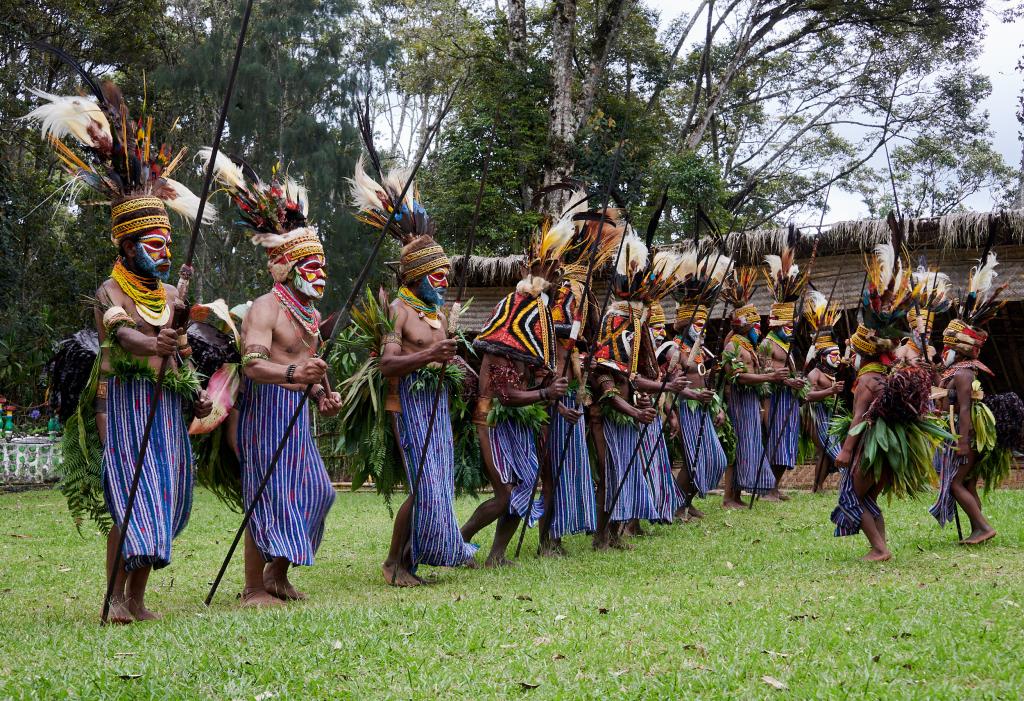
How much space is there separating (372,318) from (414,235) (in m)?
0.62

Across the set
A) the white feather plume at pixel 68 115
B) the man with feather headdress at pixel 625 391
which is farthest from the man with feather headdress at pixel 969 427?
the white feather plume at pixel 68 115

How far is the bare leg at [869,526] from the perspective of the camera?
275 inches

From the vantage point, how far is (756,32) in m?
23.4

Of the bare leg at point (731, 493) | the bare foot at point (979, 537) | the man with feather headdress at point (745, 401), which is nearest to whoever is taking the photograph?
the bare foot at point (979, 537)

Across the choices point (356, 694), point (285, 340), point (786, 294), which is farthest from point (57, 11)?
point (356, 694)

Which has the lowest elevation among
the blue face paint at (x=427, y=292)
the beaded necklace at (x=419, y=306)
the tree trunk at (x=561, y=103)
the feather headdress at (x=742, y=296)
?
the beaded necklace at (x=419, y=306)

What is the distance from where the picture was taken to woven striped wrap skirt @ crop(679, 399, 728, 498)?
404 inches

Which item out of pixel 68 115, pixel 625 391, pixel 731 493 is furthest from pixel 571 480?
pixel 68 115

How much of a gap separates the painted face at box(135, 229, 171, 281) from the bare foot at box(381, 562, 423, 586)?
7.65ft

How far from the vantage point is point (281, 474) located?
5703mm

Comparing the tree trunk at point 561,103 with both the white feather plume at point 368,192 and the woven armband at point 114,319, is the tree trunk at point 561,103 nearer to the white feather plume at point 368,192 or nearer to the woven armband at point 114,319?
the white feather plume at point 368,192

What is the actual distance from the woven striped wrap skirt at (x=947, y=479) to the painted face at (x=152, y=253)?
18.3ft

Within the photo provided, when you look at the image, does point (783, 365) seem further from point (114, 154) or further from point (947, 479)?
point (114, 154)

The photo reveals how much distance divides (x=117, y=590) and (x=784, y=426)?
8.26 meters
